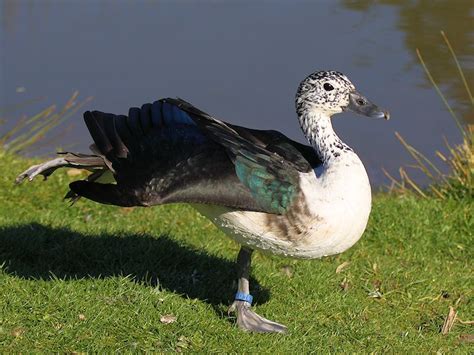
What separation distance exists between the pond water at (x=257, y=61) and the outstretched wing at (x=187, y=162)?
3.66m

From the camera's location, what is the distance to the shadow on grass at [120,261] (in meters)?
6.41

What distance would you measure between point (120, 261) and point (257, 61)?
491 cm

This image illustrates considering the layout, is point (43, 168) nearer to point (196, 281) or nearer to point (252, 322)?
point (196, 281)

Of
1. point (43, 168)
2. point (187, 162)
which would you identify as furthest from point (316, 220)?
point (43, 168)

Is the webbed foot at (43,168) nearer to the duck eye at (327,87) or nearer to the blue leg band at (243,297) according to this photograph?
the blue leg band at (243,297)

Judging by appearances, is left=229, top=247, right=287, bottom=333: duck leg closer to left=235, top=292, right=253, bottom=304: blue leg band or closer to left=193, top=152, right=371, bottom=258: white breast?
left=235, top=292, right=253, bottom=304: blue leg band

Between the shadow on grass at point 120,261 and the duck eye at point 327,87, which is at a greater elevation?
the duck eye at point 327,87

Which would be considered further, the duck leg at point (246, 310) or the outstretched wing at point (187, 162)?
the duck leg at point (246, 310)

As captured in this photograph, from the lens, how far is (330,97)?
586cm

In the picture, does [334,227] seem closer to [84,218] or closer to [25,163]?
[84,218]

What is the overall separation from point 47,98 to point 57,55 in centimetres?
121

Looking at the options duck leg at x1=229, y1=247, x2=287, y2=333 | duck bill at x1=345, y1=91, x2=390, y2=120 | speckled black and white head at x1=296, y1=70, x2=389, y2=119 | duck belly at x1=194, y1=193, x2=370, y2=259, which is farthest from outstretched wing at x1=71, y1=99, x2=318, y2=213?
duck leg at x1=229, y1=247, x2=287, y2=333

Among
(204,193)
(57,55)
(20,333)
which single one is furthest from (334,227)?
(57,55)

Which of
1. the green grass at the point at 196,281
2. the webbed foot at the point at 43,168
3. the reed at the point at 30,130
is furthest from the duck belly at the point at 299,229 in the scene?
the reed at the point at 30,130
